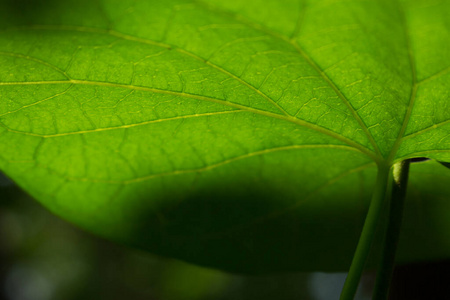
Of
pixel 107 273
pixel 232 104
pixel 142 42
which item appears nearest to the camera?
pixel 142 42

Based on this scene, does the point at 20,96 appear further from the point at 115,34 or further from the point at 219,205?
the point at 219,205

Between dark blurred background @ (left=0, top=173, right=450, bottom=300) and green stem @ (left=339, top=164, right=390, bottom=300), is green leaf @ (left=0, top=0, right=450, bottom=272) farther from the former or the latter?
dark blurred background @ (left=0, top=173, right=450, bottom=300)

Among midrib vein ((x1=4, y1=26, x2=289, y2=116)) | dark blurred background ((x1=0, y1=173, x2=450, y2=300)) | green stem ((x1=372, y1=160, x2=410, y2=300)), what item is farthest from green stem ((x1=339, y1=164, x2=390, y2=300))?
dark blurred background ((x1=0, y1=173, x2=450, y2=300))

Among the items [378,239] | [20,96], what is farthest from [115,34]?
[378,239]

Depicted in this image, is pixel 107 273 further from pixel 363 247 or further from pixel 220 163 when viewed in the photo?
pixel 363 247

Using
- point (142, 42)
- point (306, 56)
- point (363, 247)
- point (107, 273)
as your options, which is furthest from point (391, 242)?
point (107, 273)

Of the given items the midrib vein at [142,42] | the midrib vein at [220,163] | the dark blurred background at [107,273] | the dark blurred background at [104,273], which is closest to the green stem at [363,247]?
the midrib vein at [220,163]

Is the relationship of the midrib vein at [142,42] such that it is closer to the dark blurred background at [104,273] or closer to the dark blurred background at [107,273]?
the dark blurred background at [104,273]
